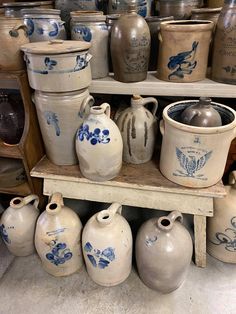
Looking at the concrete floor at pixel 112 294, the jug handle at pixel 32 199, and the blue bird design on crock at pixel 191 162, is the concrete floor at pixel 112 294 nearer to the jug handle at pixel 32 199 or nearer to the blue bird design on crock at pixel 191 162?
the jug handle at pixel 32 199

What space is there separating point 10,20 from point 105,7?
0.41 m

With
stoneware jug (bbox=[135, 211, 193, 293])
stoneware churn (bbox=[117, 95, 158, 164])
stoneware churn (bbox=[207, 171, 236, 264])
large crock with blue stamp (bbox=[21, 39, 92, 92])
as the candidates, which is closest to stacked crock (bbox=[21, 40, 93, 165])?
large crock with blue stamp (bbox=[21, 39, 92, 92])

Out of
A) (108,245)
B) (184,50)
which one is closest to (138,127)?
(184,50)

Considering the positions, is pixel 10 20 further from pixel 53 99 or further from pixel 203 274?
pixel 203 274

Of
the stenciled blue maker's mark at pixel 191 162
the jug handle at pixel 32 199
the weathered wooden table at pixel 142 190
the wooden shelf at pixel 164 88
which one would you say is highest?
the wooden shelf at pixel 164 88

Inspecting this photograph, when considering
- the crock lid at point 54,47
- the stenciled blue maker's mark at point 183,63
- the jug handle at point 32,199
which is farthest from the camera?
the jug handle at point 32,199

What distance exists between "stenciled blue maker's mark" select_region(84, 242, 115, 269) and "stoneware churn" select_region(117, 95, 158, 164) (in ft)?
1.05

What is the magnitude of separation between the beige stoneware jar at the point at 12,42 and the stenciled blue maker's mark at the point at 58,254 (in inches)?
21.4

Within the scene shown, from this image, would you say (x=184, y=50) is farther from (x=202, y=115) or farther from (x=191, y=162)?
(x=191, y=162)

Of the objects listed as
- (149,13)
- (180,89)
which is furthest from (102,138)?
(149,13)

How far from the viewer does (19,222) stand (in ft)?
3.02

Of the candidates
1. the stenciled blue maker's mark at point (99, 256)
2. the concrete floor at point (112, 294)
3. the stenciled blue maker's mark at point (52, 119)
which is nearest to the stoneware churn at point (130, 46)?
the stenciled blue maker's mark at point (52, 119)

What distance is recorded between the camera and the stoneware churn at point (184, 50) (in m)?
0.80

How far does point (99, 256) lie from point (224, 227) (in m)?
0.41
